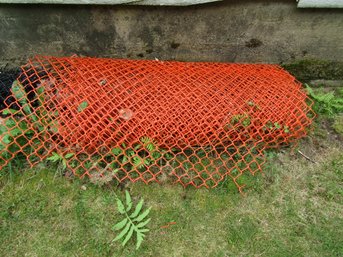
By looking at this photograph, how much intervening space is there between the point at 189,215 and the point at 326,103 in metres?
2.22

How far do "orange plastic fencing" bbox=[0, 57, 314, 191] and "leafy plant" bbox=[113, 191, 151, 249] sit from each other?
0.29m

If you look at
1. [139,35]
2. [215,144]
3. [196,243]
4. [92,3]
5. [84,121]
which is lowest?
[196,243]

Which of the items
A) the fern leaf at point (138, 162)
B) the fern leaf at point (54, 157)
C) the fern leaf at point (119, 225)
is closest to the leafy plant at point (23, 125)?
the fern leaf at point (54, 157)

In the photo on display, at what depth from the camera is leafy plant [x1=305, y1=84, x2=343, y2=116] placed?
3.84 m

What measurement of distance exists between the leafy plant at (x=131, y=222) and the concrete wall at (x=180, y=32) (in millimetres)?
1912

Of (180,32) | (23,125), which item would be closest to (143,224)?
(23,125)

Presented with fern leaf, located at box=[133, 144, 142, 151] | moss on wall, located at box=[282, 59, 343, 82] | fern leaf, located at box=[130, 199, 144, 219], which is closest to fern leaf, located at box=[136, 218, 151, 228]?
fern leaf, located at box=[130, 199, 144, 219]

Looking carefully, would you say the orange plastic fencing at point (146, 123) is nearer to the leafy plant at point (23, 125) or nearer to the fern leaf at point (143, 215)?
the leafy plant at point (23, 125)

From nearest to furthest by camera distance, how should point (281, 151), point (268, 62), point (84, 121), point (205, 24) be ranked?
point (84, 121) < point (281, 151) < point (205, 24) < point (268, 62)

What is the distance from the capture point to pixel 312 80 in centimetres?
422

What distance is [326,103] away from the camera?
152 inches

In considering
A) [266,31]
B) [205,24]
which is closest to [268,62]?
[266,31]

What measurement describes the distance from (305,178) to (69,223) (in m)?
2.39

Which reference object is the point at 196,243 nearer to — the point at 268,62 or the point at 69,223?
the point at 69,223
